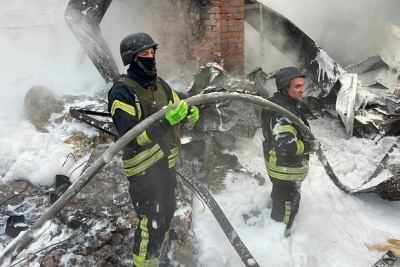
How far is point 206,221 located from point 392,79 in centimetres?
482

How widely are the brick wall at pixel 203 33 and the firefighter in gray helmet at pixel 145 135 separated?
2.80 meters

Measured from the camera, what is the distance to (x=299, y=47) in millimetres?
6102

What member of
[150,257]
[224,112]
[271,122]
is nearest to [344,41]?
[224,112]

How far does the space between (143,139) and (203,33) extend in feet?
11.6

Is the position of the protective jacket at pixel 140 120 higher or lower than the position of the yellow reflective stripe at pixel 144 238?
higher

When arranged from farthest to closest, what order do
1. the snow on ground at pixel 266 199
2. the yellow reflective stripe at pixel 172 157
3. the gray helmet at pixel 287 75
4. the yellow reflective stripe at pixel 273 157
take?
1. the yellow reflective stripe at pixel 273 157
2. the snow on ground at pixel 266 199
3. the gray helmet at pixel 287 75
4. the yellow reflective stripe at pixel 172 157

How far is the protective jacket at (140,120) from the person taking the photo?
2461 millimetres

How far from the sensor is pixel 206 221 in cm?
361

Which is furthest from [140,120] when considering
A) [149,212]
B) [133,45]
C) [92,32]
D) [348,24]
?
[348,24]

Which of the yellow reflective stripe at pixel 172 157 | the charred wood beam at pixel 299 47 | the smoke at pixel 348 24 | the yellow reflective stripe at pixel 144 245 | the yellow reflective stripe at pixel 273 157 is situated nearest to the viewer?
the yellow reflective stripe at pixel 144 245

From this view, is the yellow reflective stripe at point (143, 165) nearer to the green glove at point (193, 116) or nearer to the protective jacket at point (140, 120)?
the protective jacket at point (140, 120)

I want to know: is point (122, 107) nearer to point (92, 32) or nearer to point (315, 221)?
point (315, 221)

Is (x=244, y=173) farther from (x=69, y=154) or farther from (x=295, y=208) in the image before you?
(x=69, y=154)

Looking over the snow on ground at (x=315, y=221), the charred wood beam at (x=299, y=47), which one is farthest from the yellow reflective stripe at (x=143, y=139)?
the charred wood beam at (x=299, y=47)
